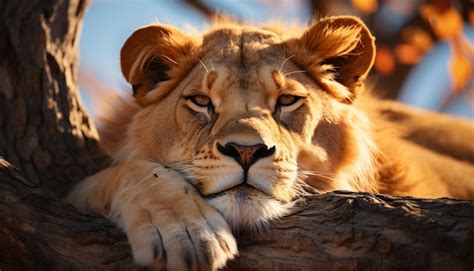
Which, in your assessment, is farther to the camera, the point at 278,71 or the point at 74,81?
the point at 74,81

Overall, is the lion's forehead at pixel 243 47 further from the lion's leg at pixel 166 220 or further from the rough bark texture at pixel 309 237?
the rough bark texture at pixel 309 237

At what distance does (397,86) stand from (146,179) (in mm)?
5786

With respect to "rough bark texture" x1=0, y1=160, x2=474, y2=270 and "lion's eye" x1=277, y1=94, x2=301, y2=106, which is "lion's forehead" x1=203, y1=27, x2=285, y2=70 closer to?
"lion's eye" x1=277, y1=94, x2=301, y2=106

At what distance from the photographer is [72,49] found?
590cm

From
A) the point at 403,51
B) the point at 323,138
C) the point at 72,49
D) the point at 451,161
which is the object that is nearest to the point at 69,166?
the point at 72,49

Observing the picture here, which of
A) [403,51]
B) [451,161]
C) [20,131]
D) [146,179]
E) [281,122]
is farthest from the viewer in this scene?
[403,51]

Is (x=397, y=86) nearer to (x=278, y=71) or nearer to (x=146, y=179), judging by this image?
(x=278, y=71)

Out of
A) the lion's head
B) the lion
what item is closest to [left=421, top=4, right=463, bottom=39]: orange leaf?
the lion

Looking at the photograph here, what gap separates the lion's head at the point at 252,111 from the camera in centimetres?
436

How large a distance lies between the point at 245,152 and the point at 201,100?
93 centimetres

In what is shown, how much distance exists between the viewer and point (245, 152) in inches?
169

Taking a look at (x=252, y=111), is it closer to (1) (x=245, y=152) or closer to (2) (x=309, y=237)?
(1) (x=245, y=152)

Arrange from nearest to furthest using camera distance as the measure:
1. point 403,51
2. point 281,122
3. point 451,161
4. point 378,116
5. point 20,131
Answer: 1. point 281,122
2. point 20,131
3. point 378,116
4. point 451,161
5. point 403,51

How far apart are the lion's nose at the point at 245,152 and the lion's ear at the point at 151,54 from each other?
1291 mm
